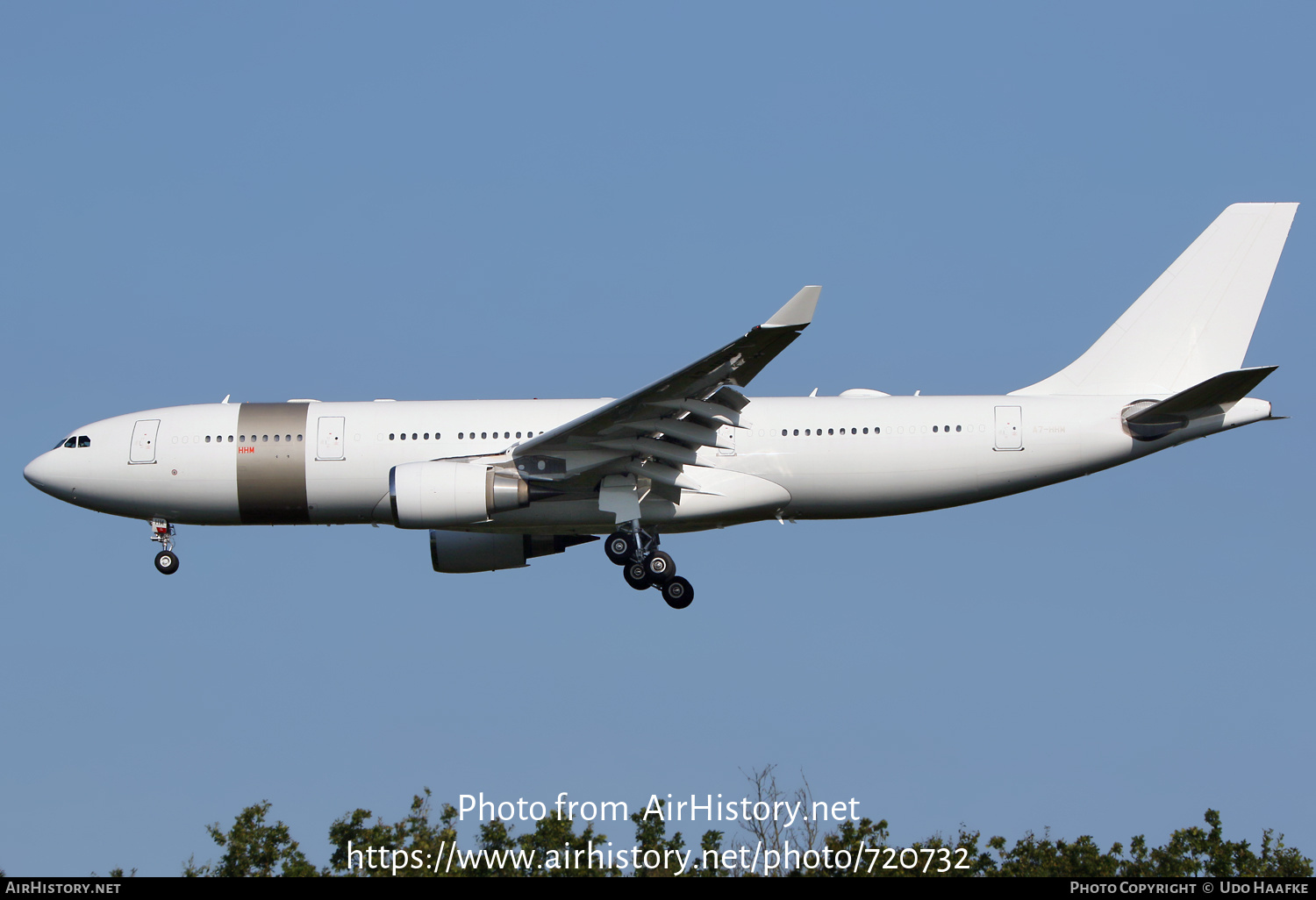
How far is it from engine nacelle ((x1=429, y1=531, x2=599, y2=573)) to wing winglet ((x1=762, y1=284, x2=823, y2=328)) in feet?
26.5

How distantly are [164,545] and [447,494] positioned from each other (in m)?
6.87

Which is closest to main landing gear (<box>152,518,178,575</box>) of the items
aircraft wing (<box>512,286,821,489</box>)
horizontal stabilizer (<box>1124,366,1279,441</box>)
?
aircraft wing (<box>512,286,821,489</box>)

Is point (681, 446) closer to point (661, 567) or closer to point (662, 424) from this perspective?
point (662, 424)

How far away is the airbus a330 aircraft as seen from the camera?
24.2 meters

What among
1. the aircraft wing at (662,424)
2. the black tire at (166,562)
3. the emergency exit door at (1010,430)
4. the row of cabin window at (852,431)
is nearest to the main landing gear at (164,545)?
the black tire at (166,562)

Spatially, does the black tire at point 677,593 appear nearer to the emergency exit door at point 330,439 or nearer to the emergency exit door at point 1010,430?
the emergency exit door at point 1010,430

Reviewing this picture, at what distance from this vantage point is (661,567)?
25.2 m

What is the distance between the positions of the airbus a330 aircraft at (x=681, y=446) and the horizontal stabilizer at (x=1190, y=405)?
1.3 inches

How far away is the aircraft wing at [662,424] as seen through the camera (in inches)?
885

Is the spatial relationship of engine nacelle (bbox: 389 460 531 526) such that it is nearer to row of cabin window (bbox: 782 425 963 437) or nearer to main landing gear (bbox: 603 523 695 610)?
main landing gear (bbox: 603 523 695 610)

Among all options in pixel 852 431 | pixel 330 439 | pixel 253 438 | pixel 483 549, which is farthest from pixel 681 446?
pixel 253 438

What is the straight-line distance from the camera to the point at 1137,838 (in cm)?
2422
